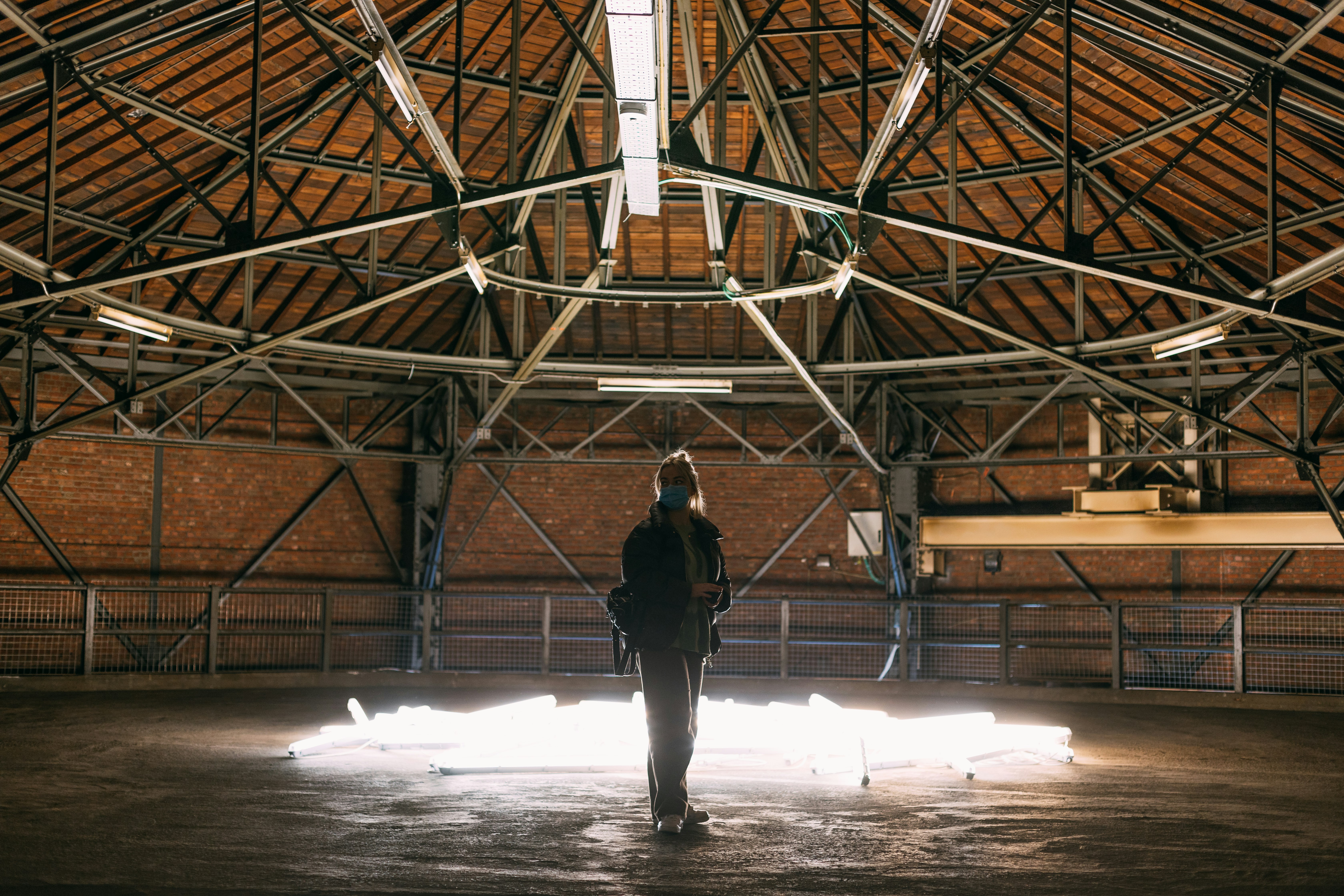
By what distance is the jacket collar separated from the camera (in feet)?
21.6

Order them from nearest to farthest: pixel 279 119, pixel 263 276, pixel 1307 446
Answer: pixel 279 119 < pixel 1307 446 < pixel 263 276

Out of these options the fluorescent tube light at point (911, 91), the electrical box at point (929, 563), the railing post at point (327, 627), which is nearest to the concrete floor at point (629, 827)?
the fluorescent tube light at point (911, 91)

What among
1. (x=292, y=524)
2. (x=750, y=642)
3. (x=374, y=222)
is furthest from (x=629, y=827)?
(x=292, y=524)

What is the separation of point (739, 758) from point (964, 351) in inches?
435

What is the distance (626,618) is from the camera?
642cm

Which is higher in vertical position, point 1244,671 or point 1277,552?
point 1277,552

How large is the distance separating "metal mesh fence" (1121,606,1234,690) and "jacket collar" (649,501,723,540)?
Result: 12.6 m

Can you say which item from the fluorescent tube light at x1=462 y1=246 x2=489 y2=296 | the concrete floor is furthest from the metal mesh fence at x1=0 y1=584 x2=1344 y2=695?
the fluorescent tube light at x1=462 y1=246 x2=489 y2=296

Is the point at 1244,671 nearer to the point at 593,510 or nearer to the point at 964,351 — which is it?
the point at 964,351

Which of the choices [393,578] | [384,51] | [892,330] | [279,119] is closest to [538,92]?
[279,119]

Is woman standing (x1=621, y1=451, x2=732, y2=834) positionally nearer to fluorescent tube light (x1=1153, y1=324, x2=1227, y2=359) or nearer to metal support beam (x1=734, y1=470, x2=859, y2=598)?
fluorescent tube light (x1=1153, y1=324, x2=1227, y2=359)

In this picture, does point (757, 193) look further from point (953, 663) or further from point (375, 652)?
point (375, 652)

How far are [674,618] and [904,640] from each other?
12892 mm

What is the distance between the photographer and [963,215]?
635 inches
